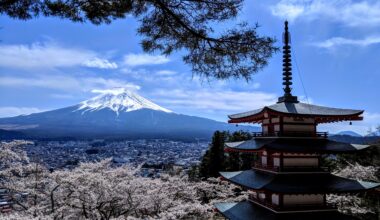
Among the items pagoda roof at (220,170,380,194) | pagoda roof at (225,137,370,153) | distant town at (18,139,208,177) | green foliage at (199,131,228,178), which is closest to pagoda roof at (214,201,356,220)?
pagoda roof at (220,170,380,194)

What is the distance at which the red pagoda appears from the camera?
10.2 metres

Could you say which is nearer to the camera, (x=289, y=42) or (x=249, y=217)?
(x=249, y=217)

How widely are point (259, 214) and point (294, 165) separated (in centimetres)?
168

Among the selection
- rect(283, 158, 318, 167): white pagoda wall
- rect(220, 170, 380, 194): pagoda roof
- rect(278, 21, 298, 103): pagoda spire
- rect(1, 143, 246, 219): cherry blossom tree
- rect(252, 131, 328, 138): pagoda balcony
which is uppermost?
rect(278, 21, 298, 103): pagoda spire

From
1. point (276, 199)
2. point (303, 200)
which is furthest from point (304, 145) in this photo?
point (276, 199)

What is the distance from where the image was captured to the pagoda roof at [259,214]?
10133 mm

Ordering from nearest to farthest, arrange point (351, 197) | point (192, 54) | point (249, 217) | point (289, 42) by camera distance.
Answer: point (192, 54) → point (249, 217) → point (289, 42) → point (351, 197)

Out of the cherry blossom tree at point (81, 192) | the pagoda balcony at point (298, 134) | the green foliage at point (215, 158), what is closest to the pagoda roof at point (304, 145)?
the pagoda balcony at point (298, 134)

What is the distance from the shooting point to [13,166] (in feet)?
46.7

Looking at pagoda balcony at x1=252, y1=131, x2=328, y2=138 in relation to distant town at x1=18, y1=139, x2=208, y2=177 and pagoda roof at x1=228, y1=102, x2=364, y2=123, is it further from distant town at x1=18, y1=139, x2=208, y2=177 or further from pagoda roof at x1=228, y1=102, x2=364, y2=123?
distant town at x1=18, y1=139, x2=208, y2=177

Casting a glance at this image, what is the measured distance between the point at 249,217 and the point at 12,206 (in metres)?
9.58

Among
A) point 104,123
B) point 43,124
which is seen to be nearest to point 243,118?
point 43,124

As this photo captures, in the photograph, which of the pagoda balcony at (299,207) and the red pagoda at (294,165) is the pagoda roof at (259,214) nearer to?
the red pagoda at (294,165)

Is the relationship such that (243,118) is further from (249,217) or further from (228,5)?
(228,5)
